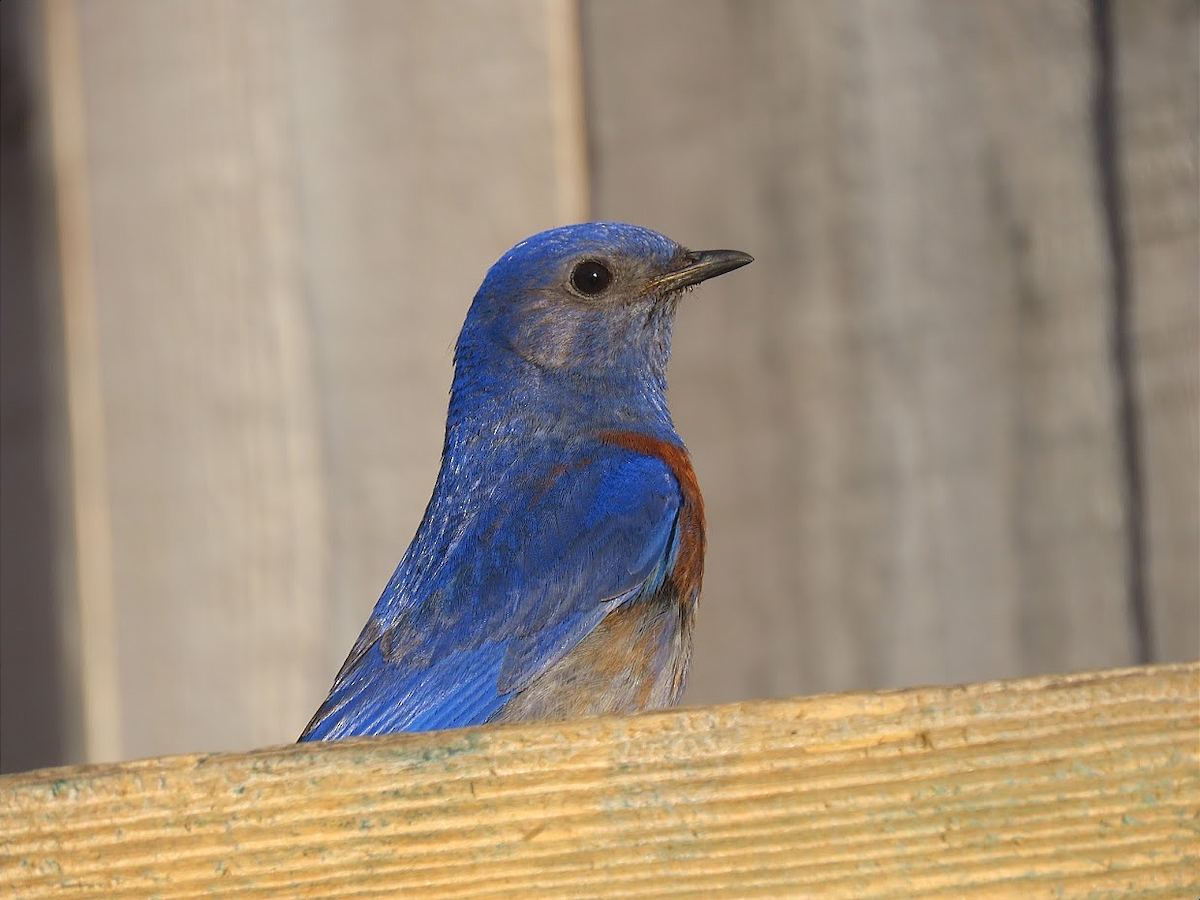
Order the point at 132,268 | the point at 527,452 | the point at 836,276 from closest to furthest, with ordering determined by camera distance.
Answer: the point at 836,276 → the point at 132,268 → the point at 527,452

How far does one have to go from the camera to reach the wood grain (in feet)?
5.27

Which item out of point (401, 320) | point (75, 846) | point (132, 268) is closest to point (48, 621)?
point (132, 268)

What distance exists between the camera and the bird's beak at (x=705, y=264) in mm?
3055

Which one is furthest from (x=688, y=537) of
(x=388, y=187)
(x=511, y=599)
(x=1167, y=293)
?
(x=1167, y=293)

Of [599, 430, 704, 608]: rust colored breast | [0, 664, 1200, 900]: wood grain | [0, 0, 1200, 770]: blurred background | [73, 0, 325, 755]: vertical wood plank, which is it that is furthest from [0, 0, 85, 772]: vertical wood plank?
[0, 664, 1200, 900]: wood grain

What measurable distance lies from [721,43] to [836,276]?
1.65ft

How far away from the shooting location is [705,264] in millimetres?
3178

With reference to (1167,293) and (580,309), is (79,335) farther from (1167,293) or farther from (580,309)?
(1167,293)

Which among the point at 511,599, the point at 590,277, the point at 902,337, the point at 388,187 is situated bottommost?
the point at 511,599

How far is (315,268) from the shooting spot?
124 inches

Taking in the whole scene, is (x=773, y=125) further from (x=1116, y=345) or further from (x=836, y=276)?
(x=1116, y=345)

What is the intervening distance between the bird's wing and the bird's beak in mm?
418

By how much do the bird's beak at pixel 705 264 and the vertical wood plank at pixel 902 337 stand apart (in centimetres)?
3

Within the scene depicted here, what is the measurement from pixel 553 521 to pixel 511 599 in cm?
→ 25
